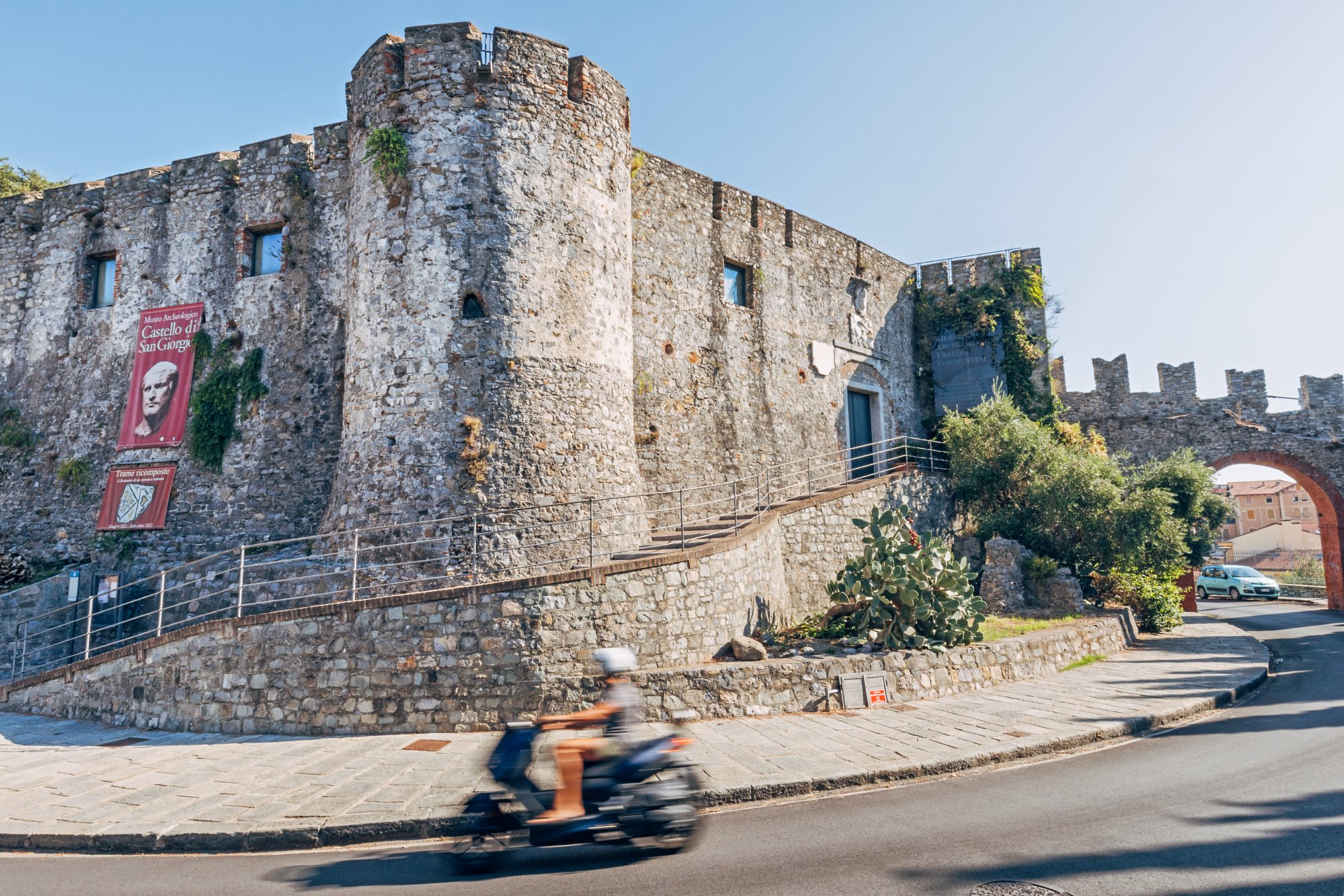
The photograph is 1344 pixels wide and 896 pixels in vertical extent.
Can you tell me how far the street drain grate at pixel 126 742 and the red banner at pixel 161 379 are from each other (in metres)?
7.36

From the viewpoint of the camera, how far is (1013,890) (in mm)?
4301

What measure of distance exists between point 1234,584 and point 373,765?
32.7 meters

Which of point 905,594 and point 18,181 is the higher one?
point 18,181

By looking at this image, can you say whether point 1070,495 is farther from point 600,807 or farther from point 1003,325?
point 600,807

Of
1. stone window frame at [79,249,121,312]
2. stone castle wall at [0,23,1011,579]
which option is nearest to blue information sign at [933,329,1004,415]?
stone castle wall at [0,23,1011,579]

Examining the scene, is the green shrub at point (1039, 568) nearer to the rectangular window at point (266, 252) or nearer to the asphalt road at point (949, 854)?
the asphalt road at point (949, 854)

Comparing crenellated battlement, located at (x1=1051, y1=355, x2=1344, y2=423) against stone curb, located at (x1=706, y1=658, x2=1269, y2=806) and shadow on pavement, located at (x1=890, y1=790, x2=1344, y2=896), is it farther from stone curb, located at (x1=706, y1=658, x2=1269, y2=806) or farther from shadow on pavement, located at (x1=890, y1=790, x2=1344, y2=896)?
shadow on pavement, located at (x1=890, y1=790, x2=1344, y2=896)

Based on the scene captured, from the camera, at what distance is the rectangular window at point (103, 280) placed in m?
15.9

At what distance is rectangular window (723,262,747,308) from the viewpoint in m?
17.1

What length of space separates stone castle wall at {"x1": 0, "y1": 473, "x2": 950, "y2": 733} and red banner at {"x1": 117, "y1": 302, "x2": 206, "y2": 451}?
582 cm

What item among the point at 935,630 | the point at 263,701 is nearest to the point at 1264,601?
the point at 935,630

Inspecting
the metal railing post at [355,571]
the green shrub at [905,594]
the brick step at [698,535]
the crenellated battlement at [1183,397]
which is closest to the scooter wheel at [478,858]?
the metal railing post at [355,571]

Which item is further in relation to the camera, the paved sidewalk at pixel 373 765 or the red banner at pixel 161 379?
the red banner at pixel 161 379

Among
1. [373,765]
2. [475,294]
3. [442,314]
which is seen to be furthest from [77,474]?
[373,765]
